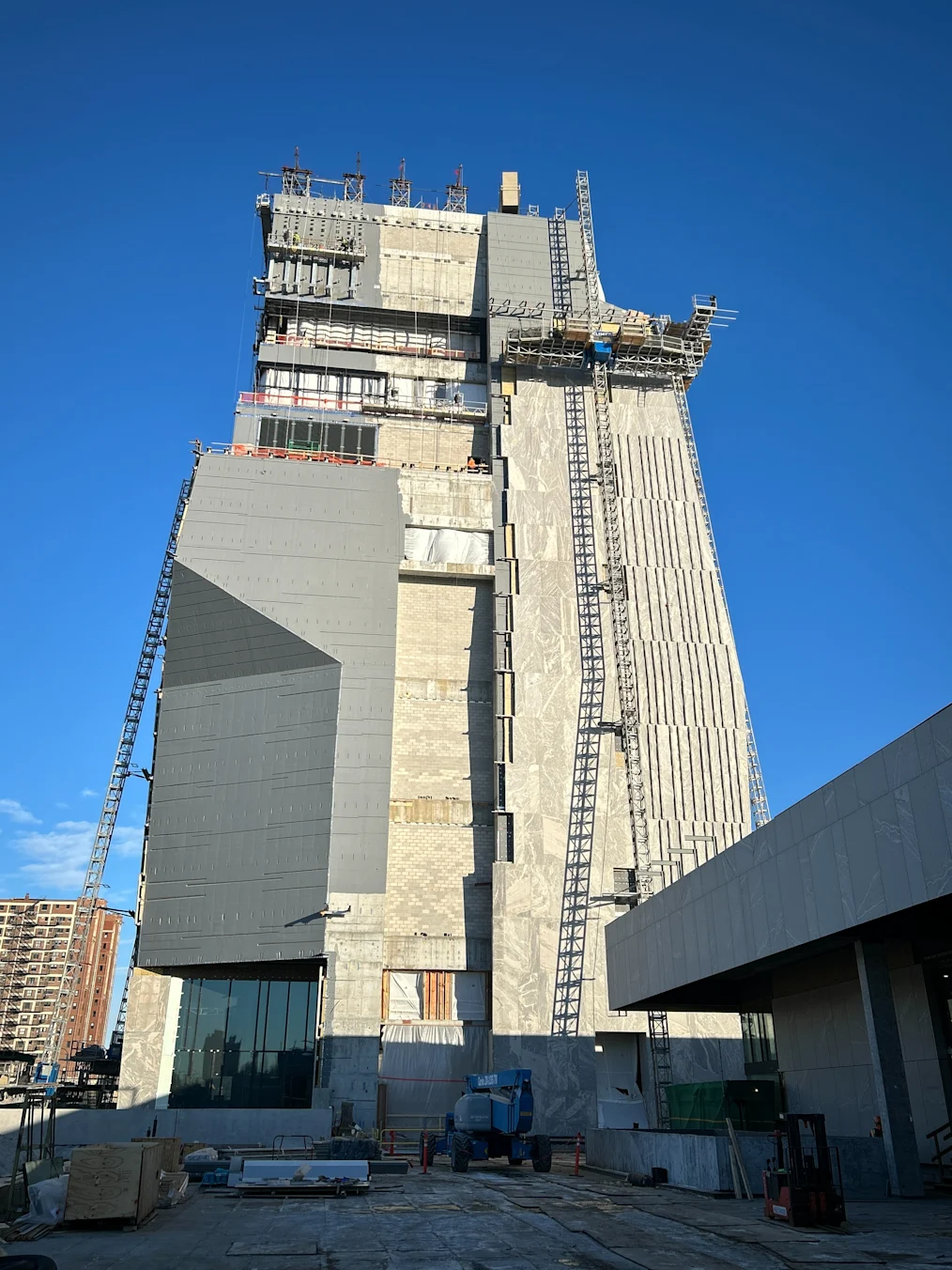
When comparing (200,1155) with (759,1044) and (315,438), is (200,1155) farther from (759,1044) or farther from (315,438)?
(315,438)

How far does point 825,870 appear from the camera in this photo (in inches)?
930

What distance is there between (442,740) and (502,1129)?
2528 cm

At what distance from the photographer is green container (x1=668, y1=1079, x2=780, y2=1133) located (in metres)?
33.7

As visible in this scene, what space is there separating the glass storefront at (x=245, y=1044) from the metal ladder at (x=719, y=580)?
80.2 ft

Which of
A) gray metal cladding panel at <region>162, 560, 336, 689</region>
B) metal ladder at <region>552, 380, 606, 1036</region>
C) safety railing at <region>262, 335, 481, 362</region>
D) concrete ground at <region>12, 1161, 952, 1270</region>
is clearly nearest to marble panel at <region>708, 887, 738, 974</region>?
concrete ground at <region>12, 1161, 952, 1270</region>

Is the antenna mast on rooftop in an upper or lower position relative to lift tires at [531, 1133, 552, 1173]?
upper

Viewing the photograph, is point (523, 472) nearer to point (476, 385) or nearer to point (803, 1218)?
point (476, 385)

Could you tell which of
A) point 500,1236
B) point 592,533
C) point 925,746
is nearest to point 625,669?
point 592,533

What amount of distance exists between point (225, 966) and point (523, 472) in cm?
3141

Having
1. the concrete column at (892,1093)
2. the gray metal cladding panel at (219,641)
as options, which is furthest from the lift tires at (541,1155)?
the gray metal cladding panel at (219,641)

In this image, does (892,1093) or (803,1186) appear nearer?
(803,1186)

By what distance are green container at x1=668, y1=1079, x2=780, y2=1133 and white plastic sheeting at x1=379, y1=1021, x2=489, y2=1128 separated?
1522 centimetres

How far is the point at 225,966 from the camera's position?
5156 centimetres

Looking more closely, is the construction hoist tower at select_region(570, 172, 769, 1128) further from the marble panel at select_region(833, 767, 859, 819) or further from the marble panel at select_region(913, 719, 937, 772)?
the marble panel at select_region(913, 719, 937, 772)
